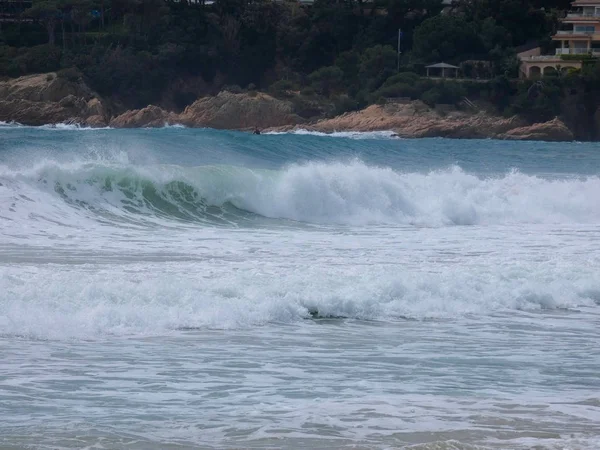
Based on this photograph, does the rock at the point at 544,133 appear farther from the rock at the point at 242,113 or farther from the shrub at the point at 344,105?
the rock at the point at 242,113

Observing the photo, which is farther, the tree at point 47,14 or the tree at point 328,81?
the tree at point 47,14

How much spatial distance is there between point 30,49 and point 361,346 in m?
60.3

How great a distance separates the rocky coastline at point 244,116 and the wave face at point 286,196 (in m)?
36.2

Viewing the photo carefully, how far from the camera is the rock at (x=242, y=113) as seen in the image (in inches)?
2323

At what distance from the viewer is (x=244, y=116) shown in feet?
194

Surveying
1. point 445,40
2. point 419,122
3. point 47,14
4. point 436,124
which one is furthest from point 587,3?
point 47,14

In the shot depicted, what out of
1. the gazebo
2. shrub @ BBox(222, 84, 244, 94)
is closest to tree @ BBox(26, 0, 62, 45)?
shrub @ BBox(222, 84, 244, 94)

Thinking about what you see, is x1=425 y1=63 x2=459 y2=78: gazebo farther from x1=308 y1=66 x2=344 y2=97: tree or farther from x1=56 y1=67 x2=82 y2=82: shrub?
x1=56 y1=67 x2=82 y2=82: shrub

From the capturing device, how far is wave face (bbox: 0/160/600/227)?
15109mm

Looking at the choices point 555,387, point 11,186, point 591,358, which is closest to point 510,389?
point 555,387

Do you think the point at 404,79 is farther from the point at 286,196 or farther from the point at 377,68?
the point at 286,196

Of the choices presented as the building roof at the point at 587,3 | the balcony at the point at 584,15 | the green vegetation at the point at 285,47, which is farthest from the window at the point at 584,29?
the green vegetation at the point at 285,47

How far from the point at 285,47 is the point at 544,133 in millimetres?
20751

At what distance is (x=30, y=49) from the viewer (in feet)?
208
